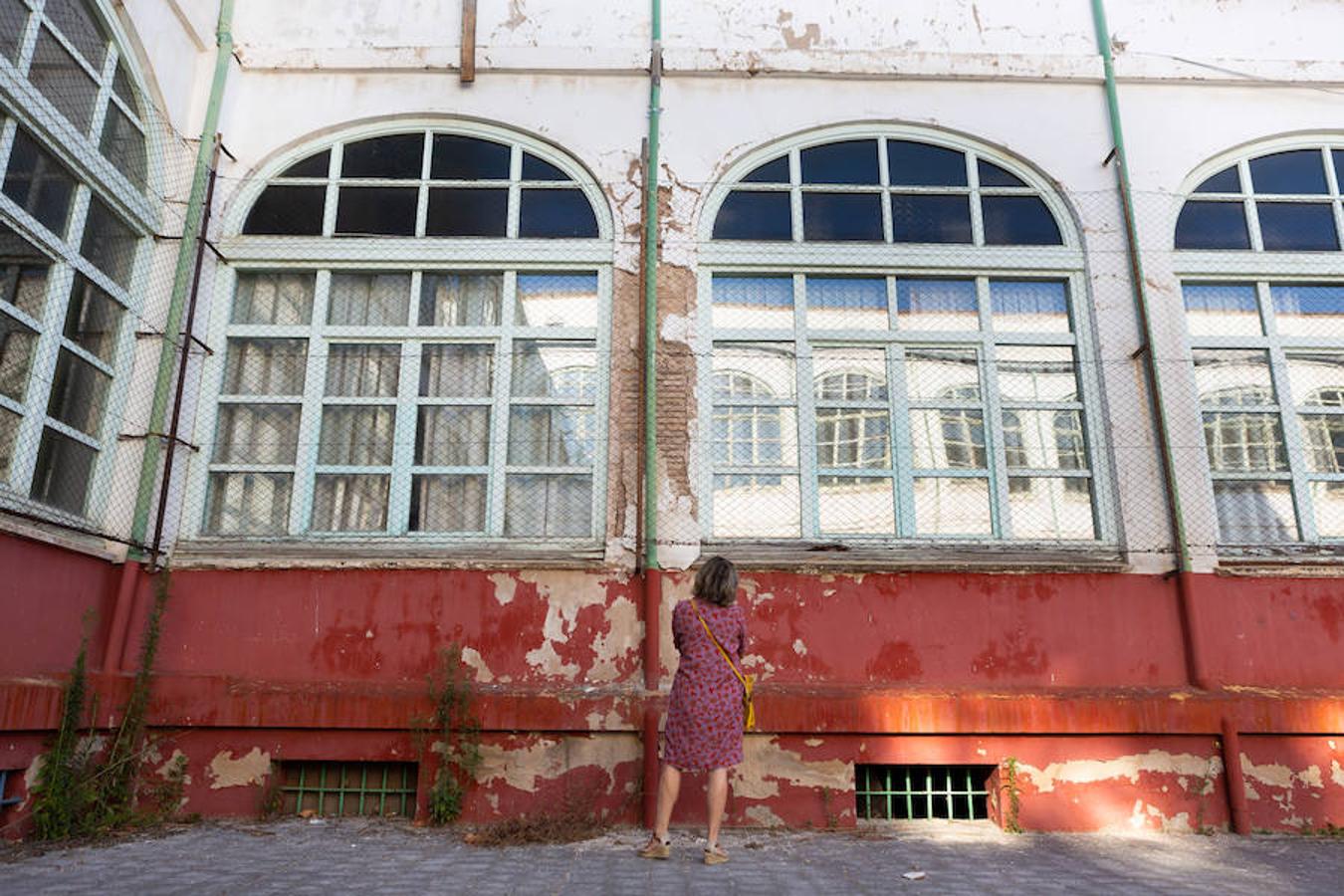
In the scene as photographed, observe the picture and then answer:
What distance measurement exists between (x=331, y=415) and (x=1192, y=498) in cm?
573

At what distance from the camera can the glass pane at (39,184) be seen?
5090 millimetres

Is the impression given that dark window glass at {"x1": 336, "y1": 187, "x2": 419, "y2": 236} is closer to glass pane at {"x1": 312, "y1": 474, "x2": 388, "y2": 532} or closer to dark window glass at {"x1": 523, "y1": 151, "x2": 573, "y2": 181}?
dark window glass at {"x1": 523, "y1": 151, "x2": 573, "y2": 181}

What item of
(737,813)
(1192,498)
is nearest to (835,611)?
(737,813)

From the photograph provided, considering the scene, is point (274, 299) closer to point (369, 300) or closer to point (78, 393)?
point (369, 300)

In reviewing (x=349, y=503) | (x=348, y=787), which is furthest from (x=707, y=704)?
(x=349, y=503)

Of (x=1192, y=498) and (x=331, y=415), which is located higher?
(x=331, y=415)

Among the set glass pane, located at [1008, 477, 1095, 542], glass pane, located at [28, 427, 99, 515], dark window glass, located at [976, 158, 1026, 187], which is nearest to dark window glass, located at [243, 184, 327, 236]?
glass pane, located at [28, 427, 99, 515]

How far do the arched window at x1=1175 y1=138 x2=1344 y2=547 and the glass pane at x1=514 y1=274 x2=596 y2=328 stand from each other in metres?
4.16

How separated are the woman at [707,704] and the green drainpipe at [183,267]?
361 cm

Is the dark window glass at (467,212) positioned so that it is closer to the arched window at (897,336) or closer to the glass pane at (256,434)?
the arched window at (897,336)

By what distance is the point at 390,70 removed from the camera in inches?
276

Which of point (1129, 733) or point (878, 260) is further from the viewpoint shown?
point (878, 260)

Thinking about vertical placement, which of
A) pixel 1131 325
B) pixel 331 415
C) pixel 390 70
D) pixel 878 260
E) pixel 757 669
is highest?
pixel 390 70

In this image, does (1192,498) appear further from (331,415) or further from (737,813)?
(331,415)
